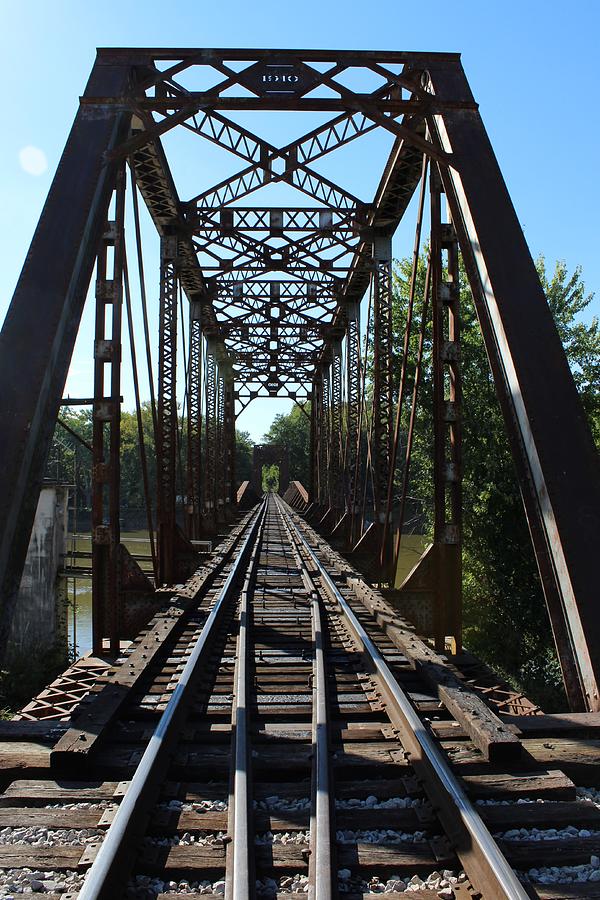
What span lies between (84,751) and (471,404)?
17.0 meters

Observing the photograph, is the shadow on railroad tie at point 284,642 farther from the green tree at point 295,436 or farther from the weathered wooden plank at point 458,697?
the green tree at point 295,436

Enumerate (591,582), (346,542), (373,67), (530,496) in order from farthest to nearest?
(346,542), (373,67), (530,496), (591,582)

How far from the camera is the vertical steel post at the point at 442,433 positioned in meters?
7.79

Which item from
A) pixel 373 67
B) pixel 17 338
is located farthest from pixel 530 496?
pixel 373 67

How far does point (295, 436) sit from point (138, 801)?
10438cm

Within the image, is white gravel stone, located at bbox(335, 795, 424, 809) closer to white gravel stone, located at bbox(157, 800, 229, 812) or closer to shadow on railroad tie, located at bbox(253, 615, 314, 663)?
white gravel stone, located at bbox(157, 800, 229, 812)

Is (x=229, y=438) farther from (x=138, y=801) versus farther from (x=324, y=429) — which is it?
(x=138, y=801)

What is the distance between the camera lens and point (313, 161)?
34.5 feet

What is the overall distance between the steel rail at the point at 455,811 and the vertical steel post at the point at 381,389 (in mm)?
7878

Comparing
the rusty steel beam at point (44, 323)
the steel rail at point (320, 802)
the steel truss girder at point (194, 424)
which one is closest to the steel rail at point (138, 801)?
the steel rail at point (320, 802)

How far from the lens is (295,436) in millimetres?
107500

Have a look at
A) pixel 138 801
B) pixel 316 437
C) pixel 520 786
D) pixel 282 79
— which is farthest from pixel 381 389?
pixel 316 437

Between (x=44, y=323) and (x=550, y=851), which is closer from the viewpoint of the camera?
(x=550, y=851)

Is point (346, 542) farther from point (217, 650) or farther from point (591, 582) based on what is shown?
point (591, 582)
